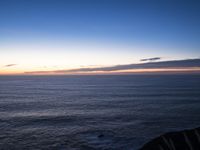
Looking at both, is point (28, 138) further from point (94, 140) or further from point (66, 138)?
point (94, 140)

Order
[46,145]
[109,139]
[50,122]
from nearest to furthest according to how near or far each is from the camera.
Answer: [46,145]
[109,139]
[50,122]

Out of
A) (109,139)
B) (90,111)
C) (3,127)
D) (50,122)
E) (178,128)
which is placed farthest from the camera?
(90,111)

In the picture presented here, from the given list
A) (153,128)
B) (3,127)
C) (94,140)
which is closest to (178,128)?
(153,128)

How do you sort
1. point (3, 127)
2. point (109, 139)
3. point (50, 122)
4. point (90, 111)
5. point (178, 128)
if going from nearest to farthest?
point (109, 139)
point (178, 128)
point (3, 127)
point (50, 122)
point (90, 111)

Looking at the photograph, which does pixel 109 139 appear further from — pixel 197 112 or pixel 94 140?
pixel 197 112

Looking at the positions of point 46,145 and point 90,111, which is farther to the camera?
point 90,111

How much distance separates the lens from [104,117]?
54.1m

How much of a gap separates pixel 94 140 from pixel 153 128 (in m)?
14.3

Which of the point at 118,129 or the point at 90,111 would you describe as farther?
the point at 90,111

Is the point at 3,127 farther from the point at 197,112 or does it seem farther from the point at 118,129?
the point at 197,112

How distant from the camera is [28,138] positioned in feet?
121

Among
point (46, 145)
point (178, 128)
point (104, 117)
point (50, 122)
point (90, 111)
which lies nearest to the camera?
point (46, 145)

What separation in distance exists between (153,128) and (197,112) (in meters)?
21.1

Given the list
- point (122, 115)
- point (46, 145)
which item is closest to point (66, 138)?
point (46, 145)
